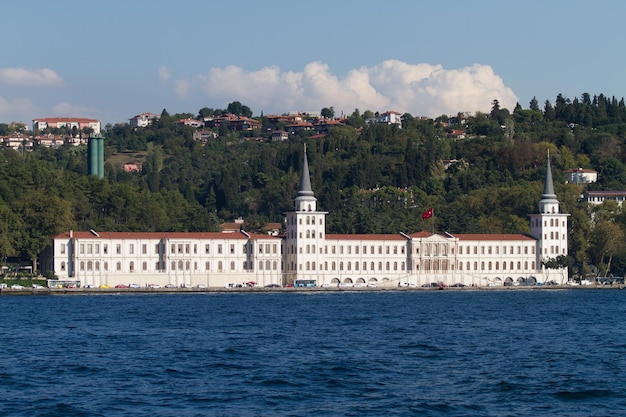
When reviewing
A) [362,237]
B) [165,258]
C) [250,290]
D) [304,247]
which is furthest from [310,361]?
[362,237]

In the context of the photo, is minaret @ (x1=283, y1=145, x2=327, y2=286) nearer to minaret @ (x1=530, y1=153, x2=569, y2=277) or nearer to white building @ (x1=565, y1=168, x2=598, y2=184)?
minaret @ (x1=530, y1=153, x2=569, y2=277)

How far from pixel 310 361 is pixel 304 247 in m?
58.9

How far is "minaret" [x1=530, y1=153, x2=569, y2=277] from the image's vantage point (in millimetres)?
107812

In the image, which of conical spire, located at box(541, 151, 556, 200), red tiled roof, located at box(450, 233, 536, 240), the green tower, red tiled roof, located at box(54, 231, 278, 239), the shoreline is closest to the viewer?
the shoreline

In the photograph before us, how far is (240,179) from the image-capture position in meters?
161

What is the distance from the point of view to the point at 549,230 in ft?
355

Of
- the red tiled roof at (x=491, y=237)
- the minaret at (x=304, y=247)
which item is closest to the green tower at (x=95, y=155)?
the minaret at (x=304, y=247)

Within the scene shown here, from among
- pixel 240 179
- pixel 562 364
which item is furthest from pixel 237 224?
pixel 562 364

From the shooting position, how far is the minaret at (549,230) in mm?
107812

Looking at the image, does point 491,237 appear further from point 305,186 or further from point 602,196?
point 602,196

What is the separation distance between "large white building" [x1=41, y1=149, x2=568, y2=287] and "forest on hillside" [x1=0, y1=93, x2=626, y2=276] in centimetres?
327

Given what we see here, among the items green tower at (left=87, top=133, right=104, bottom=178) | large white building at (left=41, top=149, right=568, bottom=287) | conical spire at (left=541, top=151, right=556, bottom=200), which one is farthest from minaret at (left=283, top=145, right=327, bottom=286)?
green tower at (left=87, top=133, right=104, bottom=178)

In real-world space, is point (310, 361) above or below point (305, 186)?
below

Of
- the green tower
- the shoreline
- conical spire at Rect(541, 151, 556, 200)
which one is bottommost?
the shoreline
